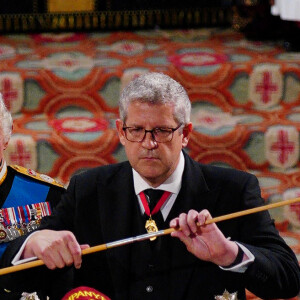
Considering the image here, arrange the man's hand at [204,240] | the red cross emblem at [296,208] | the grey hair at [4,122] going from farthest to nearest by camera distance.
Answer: the red cross emblem at [296,208], the grey hair at [4,122], the man's hand at [204,240]

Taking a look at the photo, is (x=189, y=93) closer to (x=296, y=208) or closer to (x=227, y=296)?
(x=296, y=208)

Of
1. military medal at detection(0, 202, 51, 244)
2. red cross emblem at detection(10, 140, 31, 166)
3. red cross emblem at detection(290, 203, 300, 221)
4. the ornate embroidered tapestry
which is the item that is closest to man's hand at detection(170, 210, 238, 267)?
military medal at detection(0, 202, 51, 244)

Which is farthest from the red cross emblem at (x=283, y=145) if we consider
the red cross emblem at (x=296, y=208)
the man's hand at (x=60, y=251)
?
the man's hand at (x=60, y=251)

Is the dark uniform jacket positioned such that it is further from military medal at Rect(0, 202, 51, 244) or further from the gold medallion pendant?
the gold medallion pendant

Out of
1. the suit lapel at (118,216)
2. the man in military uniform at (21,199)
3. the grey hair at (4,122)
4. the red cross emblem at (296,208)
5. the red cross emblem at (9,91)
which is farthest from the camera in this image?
the red cross emblem at (9,91)

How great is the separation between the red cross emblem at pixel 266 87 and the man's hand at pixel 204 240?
2.04 metres

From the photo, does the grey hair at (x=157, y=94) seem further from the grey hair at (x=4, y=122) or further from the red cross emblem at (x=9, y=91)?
the red cross emblem at (x=9, y=91)

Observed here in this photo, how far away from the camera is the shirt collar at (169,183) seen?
2.22 metres

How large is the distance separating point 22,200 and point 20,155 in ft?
3.63

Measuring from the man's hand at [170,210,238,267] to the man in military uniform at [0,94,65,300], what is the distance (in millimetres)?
623

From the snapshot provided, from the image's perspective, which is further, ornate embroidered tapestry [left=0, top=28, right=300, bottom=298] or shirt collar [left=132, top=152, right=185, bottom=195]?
ornate embroidered tapestry [left=0, top=28, right=300, bottom=298]

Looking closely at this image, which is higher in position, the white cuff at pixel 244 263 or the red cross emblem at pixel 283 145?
the white cuff at pixel 244 263

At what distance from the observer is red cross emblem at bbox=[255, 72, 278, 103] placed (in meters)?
3.98

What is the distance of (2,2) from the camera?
4781 mm
